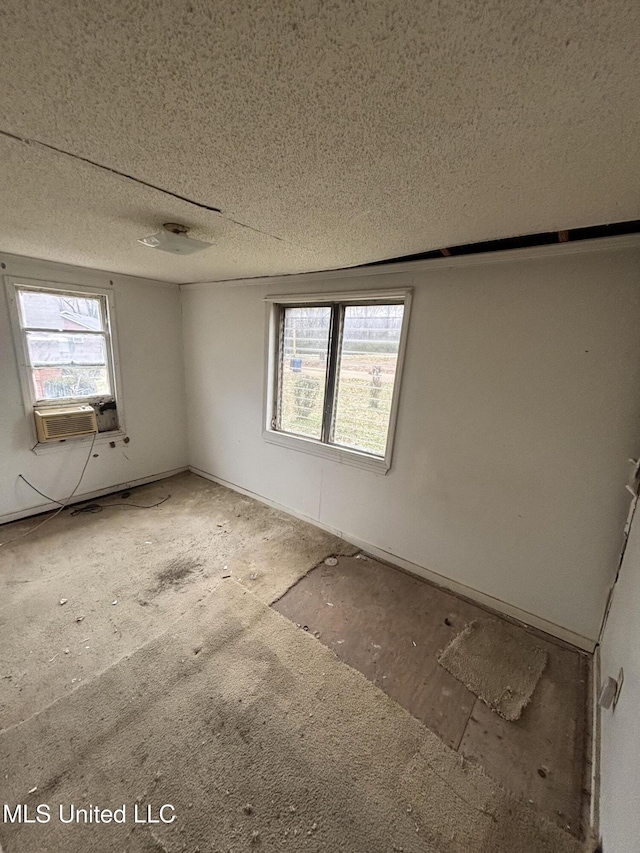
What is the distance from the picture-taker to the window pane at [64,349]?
9.25 feet

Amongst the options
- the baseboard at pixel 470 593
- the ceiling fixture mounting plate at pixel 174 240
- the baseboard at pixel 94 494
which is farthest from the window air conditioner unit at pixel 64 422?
the baseboard at pixel 470 593

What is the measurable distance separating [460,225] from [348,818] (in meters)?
2.49

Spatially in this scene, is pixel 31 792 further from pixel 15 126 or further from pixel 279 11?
pixel 279 11

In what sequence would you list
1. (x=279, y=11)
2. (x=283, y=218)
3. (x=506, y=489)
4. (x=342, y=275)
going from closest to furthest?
(x=279, y=11) → (x=283, y=218) → (x=506, y=489) → (x=342, y=275)

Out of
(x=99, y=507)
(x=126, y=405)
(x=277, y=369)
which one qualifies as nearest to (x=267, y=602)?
(x=277, y=369)

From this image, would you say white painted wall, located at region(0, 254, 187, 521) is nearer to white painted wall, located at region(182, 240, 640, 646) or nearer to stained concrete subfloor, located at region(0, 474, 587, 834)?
stained concrete subfloor, located at region(0, 474, 587, 834)

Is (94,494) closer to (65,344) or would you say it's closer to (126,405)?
(126,405)

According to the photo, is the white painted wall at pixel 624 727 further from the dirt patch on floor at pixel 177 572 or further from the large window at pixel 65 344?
the large window at pixel 65 344

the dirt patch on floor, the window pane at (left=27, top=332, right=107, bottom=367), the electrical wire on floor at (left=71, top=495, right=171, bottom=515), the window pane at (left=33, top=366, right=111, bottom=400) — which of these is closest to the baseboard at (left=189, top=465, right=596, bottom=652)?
the dirt patch on floor

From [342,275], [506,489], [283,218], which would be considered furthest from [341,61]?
[506,489]

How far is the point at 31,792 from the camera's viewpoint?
3.88ft

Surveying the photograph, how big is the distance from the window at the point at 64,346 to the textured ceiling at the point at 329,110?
1.65m

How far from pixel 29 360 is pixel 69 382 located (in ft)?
1.15

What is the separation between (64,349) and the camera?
2986 mm
